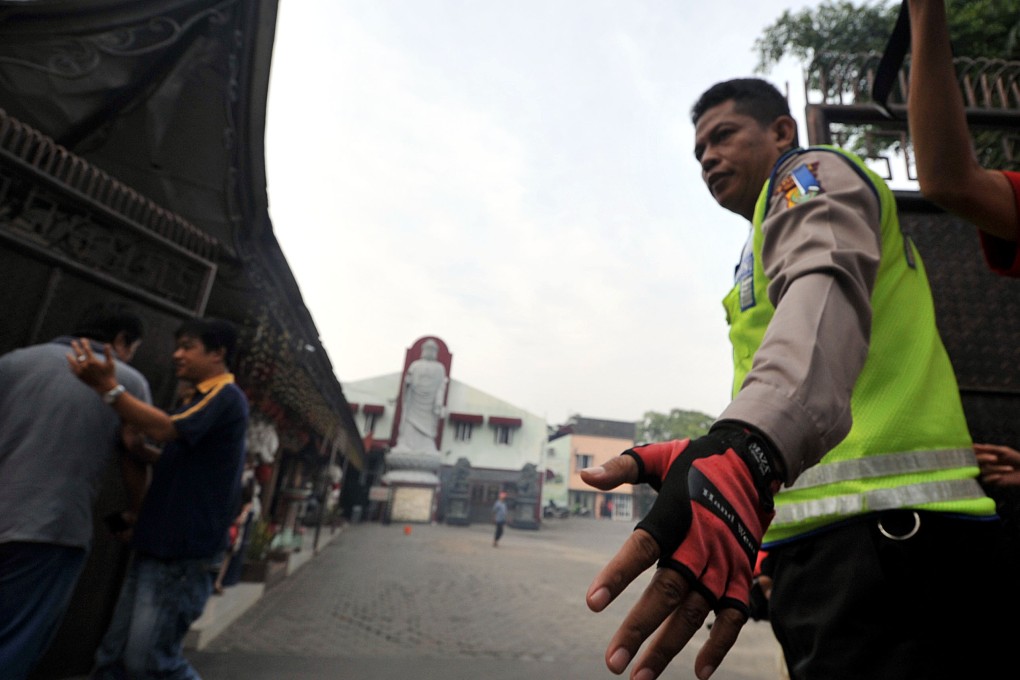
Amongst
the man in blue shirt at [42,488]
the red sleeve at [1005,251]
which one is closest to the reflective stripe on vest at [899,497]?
the red sleeve at [1005,251]

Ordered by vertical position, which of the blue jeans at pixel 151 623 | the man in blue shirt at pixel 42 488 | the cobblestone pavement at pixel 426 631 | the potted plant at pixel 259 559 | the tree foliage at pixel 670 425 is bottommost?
the cobblestone pavement at pixel 426 631

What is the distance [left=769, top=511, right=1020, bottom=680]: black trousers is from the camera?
104 cm

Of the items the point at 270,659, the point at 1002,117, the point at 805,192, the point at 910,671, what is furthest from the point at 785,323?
the point at 270,659

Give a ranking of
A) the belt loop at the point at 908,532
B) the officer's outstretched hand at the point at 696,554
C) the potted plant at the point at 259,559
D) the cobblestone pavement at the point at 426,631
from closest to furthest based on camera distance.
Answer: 1. the officer's outstretched hand at the point at 696,554
2. the belt loop at the point at 908,532
3. the cobblestone pavement at the point at 426,631
4. the potted plant at the point at 259,559

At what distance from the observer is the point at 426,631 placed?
255 inches

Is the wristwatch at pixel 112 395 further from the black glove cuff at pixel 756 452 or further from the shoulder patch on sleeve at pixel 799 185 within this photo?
the shoulder patch on sleeve at pixel 799 185

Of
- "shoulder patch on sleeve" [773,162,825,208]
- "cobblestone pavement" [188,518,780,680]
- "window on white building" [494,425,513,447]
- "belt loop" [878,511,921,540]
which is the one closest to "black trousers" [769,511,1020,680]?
"belt loop" [878,511,921,540]

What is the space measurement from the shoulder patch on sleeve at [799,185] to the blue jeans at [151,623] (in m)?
3.02

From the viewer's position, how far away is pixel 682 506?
69 centimetres

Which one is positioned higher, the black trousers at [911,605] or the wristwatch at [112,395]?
the wristwatch at [112,395]

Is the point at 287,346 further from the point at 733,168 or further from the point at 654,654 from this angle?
the point at 654,654

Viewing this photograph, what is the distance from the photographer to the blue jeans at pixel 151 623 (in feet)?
7.98

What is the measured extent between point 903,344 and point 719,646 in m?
0.95

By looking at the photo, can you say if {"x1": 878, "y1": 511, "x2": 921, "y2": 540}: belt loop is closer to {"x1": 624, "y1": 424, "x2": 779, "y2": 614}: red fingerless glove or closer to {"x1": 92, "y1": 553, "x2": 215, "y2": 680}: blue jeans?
{"x1": 624, "y1": 424, "x2": 779, "y2": 614}: red fingerless glove
